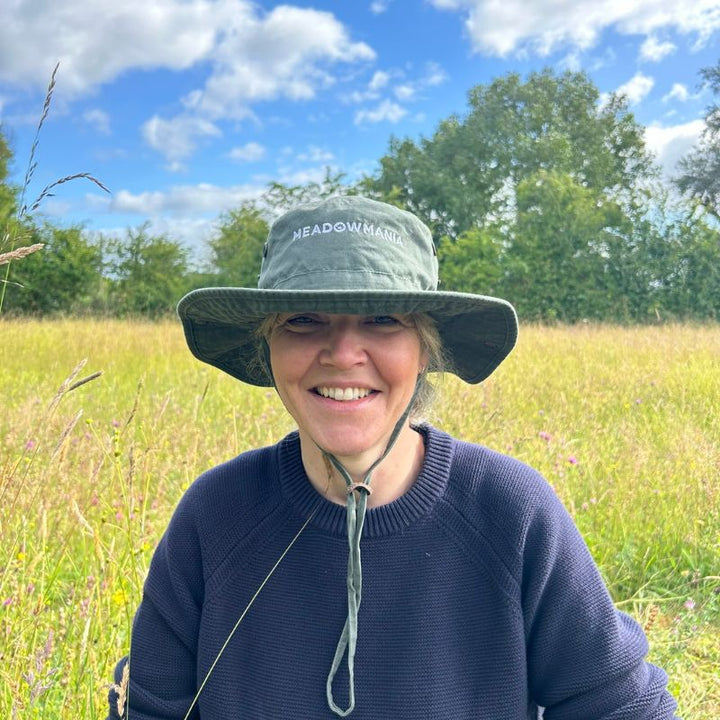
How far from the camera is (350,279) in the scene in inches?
46.6

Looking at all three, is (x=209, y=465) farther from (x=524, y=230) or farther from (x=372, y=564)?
(x=524, y=230)

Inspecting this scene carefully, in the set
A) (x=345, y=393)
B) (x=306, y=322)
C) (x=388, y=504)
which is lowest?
(x=388, y=504)

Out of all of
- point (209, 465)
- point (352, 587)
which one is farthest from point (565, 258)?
point (352, 587)

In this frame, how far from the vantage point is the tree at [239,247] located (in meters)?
27.8

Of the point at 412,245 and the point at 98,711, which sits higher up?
the point at 412,245

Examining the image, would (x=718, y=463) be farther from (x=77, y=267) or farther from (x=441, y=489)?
(x=77, y=267)

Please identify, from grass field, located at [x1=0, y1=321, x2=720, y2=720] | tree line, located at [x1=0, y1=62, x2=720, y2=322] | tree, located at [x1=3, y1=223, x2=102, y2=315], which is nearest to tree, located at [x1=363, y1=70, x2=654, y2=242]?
tree line, located at [x1=0, y1=62, x2=720, y2=322]

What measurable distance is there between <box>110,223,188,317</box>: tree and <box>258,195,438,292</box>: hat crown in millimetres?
24722

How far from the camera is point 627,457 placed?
12.5 feet

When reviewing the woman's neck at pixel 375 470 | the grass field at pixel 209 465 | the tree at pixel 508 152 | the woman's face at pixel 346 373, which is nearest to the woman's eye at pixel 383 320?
the woman's face at pixel 346 373

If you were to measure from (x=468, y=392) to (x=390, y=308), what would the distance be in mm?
3780

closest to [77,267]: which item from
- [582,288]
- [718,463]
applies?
[582,288]

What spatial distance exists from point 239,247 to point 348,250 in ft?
99.2

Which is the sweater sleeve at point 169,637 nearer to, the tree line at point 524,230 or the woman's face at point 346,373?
the woman's face at point 346,373
